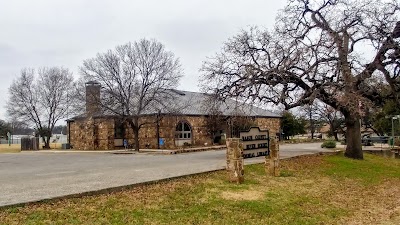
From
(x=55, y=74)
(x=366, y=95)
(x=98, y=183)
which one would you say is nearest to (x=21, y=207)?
(x=98, y=183)

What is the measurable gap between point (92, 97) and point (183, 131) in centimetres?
986

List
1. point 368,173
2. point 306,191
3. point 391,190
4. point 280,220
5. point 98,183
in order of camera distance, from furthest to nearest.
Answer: point 368,173 < point 391,190 < point 306,191 < point 98,183 < point 280,220

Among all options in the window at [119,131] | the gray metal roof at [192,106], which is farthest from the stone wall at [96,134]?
the gray metal roof at [192,106]

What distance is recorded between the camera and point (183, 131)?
126ft

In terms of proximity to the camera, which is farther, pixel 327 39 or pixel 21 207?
pixel 327 39

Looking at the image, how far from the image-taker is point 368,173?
17062 millimetres

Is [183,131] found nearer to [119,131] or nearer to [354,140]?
[119,131]

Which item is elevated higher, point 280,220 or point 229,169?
point 229,169

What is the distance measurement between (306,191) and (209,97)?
1199cm

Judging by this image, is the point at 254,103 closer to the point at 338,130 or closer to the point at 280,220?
the point at 280,220

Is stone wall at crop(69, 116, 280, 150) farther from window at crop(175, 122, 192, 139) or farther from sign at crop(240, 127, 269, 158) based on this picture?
sign at crop(240, 127, 269, 158)

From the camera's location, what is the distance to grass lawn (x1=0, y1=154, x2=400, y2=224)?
725 centimetres

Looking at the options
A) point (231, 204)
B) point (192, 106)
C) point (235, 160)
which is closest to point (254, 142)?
point (235, 160)

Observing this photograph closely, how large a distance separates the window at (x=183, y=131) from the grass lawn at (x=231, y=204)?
78.4 feet
